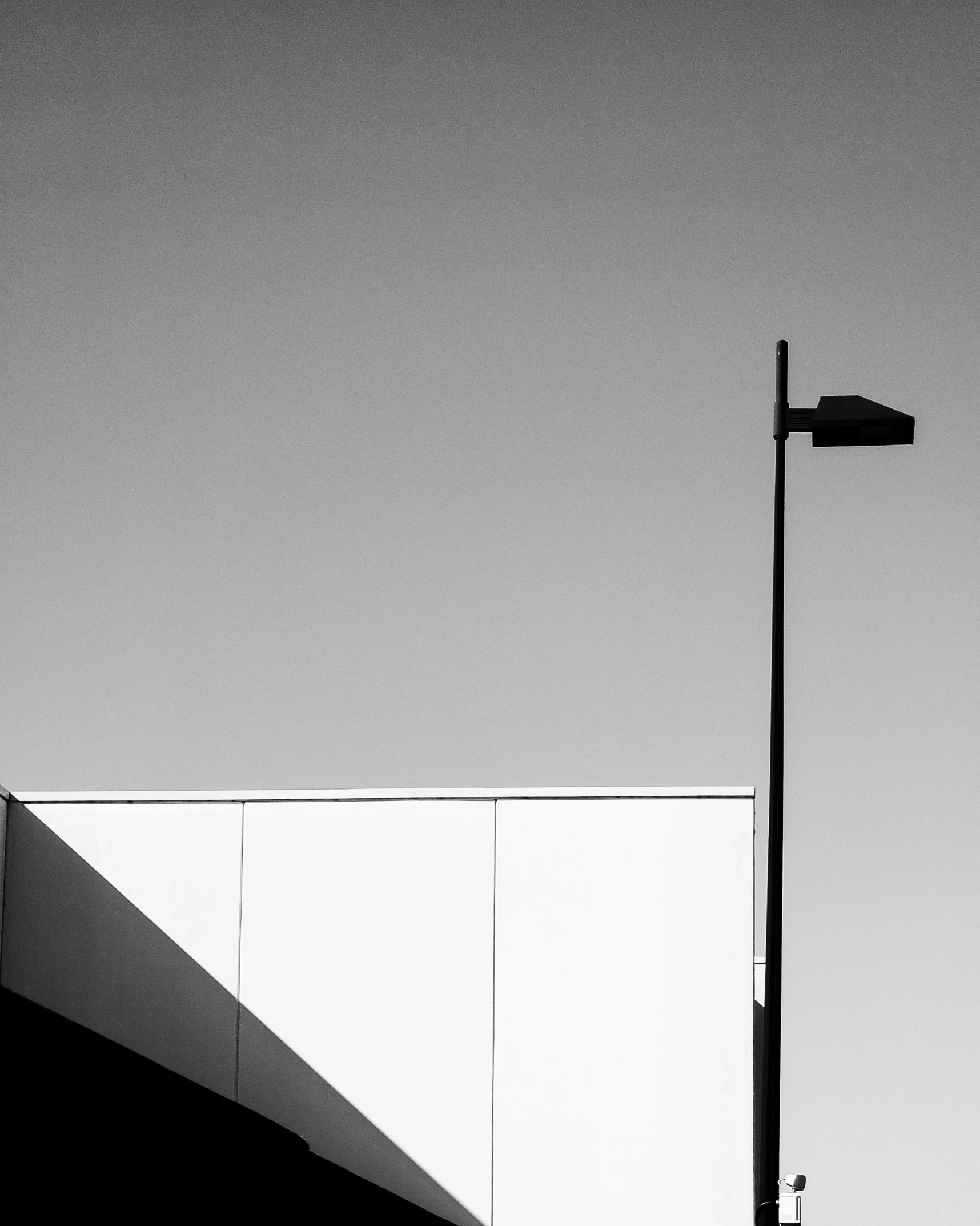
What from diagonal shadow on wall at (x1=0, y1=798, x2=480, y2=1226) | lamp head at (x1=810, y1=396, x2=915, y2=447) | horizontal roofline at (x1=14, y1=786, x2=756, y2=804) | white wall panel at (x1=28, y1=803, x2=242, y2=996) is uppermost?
lamp head at (x1=810, y1=396, x2=915, y2=447)

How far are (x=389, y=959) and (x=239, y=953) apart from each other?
102cm

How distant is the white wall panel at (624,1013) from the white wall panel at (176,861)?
186 centimetres

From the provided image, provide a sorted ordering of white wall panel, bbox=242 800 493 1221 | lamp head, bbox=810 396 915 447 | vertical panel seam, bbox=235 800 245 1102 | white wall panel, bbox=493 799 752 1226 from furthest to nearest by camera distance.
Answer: vertical panel seam, bbox=235 800 245 1102 < white wall panel, bbox=242 800 493 1221 < white wall panel, bbox=493 799 752 1226 < lamp head, bbox=810 396 915 447

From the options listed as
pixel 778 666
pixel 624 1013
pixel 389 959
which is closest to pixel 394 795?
pixel 389 959

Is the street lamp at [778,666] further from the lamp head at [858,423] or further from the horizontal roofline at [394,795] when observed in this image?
the horizontal roofline at [394,795]

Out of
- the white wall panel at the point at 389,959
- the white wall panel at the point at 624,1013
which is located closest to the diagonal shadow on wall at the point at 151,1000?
the white wall panel at the point at 389,959

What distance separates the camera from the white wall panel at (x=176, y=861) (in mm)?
10664

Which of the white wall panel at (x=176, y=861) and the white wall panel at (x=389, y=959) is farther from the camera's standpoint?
the white wall panel at (x=176, y=861)

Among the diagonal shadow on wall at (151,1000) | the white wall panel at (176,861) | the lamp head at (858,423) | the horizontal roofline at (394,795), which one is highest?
the lamp head at (858,423)

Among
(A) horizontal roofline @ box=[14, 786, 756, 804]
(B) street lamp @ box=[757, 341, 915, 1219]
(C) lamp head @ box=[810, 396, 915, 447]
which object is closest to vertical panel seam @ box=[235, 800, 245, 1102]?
(A) horizontal roofline @ box=[14, 786, 756, 804]

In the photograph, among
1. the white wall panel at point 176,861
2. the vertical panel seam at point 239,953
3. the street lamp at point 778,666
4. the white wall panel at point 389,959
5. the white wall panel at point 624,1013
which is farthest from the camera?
the white wall panel at point 176,861

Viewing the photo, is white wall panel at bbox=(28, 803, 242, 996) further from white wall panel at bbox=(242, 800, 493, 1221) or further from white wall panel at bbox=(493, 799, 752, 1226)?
white wall panel at bbox=(493, 799, 752, 1226)

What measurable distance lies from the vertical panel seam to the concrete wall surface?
0.5 inches

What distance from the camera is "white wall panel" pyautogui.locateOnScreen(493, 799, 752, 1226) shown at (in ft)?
33.0
